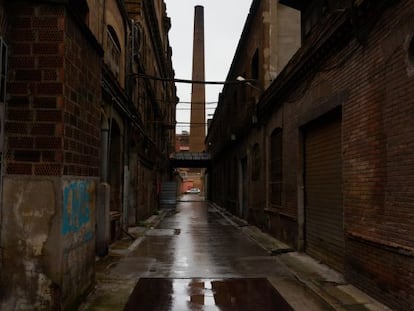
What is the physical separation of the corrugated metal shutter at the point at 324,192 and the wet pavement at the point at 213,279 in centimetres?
43

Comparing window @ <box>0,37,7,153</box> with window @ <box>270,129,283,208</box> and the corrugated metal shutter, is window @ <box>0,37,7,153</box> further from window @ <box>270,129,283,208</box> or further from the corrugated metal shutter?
window @ <box>270,129,283,208</box>

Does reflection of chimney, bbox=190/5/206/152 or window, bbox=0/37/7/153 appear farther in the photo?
reflection of chimney, bbox=190/5/206/152

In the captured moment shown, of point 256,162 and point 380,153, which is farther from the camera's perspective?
point 256,162

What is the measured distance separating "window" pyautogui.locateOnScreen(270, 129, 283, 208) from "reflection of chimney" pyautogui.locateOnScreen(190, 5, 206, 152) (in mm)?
49212

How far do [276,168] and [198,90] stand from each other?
52.0 metres

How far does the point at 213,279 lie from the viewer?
25.7ft

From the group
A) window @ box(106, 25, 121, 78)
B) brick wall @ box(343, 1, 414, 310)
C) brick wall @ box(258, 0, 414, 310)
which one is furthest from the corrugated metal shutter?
window @ box(106, 25, 121, 78)

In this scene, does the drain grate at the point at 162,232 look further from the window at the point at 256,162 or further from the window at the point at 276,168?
the window at the point at 256,162

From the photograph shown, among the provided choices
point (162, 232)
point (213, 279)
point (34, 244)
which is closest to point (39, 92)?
point (34, 244)

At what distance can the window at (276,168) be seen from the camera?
1359cm

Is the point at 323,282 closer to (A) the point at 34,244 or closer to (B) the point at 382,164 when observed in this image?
(B) the point at 382,164

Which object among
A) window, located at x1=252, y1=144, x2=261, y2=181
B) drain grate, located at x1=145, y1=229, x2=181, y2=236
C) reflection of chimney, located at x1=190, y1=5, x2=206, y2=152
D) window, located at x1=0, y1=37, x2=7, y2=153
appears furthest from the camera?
reflection of chimney, located at x1=190, y1=5, x2=206, y2=152

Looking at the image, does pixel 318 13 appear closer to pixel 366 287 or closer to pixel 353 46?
pixel 353 46

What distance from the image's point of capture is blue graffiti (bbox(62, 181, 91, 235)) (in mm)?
5414
